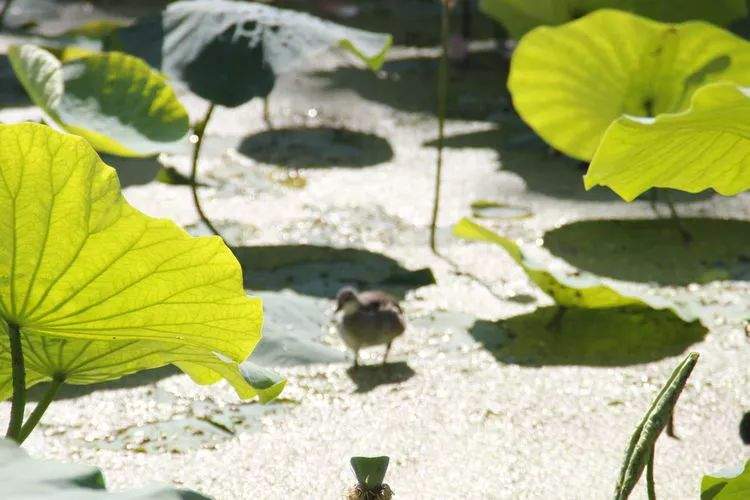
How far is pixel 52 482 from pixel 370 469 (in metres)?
0.35

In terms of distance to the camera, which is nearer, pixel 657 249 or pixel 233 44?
pixel 233 44

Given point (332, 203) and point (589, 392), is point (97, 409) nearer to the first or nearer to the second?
point (589, 392)

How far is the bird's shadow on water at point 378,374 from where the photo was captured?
2008mm

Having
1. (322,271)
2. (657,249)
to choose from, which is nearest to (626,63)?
(657,249)

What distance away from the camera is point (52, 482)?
860 mm

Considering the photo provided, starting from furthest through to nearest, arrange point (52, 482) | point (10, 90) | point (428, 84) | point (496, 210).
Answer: point (428, 84) → point (10, 90) → point (496, 210) → point (52, 482)

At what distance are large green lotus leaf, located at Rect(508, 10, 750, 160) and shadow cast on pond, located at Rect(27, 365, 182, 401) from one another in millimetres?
953

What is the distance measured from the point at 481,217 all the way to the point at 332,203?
33 centimetres

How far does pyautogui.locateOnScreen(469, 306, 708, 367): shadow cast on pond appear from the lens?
209cm

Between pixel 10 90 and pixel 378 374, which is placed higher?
pixel 378 374

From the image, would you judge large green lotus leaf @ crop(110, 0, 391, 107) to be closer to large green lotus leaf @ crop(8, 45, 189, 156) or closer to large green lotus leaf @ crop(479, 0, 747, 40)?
large green lotus leaf @ crop(8, 45, 189, 156)

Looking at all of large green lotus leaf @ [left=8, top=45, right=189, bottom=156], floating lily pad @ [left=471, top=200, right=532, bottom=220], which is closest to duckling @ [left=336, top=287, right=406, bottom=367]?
large green lotus leaf @ [left=8, top=45, right=189, bottom=156]

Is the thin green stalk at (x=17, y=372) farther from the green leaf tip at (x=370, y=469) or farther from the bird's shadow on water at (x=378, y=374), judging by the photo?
the bird's shadow on water at (x=378, y=374)

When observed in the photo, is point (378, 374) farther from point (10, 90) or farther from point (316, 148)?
point (10, 90)
